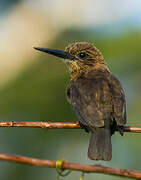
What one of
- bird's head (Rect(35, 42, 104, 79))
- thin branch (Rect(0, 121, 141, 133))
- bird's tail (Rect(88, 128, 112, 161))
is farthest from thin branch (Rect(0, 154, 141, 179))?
bird's head (Rect(35, 42, 104, 79))

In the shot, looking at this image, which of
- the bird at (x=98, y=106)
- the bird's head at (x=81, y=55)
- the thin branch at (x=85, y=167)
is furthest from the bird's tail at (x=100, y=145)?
the bird's head at (x=81, y=55)

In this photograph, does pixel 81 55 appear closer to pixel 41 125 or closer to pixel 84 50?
pixel 84 50

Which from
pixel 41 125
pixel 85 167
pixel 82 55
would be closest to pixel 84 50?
pixel 82 55

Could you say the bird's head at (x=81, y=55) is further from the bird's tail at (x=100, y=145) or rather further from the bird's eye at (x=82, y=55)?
the bird's tail at (x=100, y=145)

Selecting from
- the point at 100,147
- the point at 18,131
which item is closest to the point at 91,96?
the point at 100,147

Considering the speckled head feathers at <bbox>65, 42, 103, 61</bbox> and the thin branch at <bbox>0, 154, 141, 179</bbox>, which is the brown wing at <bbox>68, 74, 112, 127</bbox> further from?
the thin branch at <bbox>0, 154, 141, 179</bbox>

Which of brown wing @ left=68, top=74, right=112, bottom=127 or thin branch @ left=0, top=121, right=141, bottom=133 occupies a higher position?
brown wing @ left=68, top=74, right=112, bottom=127
